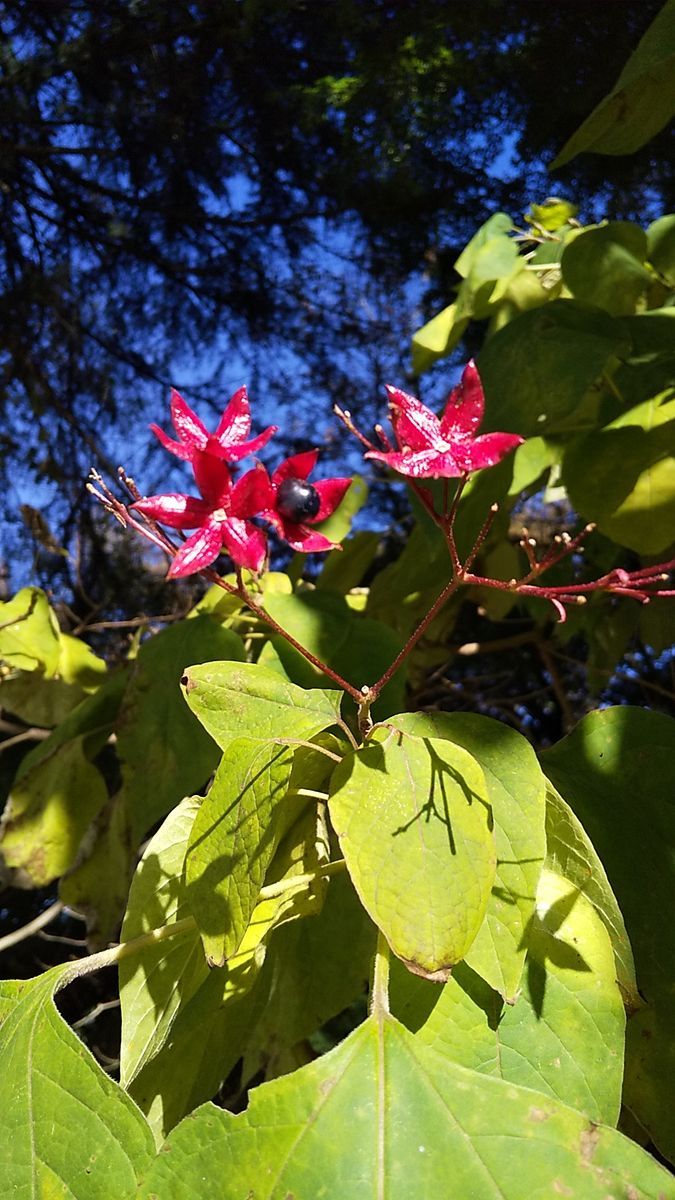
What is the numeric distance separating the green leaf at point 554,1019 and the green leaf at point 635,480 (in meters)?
0.33

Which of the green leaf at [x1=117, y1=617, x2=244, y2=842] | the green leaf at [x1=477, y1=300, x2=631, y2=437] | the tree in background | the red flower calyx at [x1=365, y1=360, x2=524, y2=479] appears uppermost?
the tree in background

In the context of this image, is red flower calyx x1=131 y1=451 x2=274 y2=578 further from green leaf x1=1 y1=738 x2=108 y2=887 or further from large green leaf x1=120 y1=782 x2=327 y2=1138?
green leaf x1=1 y1=738 x2=108 y2=887

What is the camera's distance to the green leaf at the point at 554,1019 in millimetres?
370

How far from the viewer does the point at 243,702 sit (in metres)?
0.41

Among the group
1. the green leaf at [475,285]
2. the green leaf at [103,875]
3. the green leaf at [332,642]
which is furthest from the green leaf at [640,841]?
the green leaf at [475,285]

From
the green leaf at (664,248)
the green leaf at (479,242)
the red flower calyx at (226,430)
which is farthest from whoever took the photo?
the green leaf at (479,242)

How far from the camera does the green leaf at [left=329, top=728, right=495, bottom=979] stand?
1.07 feet

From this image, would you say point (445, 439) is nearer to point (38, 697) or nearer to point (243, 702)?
point (243, 702)

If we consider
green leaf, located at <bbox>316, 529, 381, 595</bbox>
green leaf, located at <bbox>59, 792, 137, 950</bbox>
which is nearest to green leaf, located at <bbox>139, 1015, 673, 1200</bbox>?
green leaf, located at <bbox>59, 792, 137, 950</bbox>

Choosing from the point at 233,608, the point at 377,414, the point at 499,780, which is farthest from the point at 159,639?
the point at 377,414

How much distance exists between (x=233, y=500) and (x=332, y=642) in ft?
0.47

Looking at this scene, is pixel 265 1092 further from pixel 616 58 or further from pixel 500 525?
pixel 616 58

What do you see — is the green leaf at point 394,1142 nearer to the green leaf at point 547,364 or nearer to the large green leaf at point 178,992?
the large green leaf at point 178,992

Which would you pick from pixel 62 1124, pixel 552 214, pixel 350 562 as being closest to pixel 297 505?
pixel 62 1124
